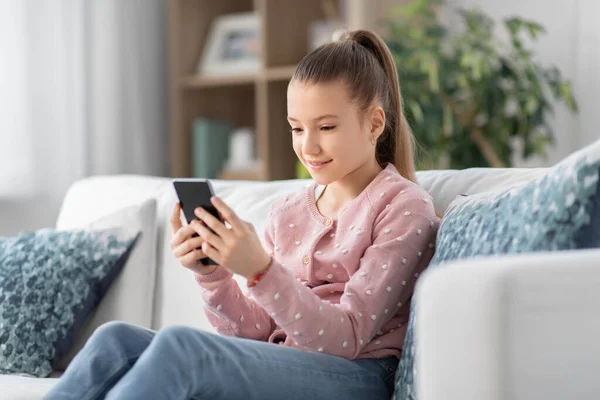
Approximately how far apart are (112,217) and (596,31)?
70.2 inches

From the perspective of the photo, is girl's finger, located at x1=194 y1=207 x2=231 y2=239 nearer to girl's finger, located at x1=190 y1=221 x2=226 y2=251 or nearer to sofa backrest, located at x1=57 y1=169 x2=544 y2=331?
girl's finger, located at x1=190 y1=221 x2=226 y2=251

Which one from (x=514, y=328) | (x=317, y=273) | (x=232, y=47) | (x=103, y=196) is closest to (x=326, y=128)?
(x=317, y=273)

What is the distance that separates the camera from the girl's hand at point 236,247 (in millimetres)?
1251

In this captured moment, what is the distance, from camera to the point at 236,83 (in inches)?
143

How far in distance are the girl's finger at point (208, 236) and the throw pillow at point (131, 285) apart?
25.7 inches

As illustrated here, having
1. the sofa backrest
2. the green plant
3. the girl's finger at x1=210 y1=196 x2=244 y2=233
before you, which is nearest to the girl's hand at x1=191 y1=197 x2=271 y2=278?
the girl's finger at x1=210 y1=196 x2=244 y2=233

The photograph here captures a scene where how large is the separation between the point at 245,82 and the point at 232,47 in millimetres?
174

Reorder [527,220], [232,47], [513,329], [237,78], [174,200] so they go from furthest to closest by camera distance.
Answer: [232,47] → [237,78] → [174,200] → [527,220] → [513,329]

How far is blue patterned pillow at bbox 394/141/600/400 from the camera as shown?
1.06m

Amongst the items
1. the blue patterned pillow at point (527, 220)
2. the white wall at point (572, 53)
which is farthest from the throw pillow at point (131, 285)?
the white wall at point (572, 53)

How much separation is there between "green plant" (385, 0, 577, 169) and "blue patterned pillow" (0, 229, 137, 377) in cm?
118

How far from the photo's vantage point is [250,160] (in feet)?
11.9

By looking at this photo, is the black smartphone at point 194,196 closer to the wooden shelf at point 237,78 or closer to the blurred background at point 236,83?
the blurred background at point 236,83

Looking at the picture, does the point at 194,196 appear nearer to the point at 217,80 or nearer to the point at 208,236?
the point at 208,236
